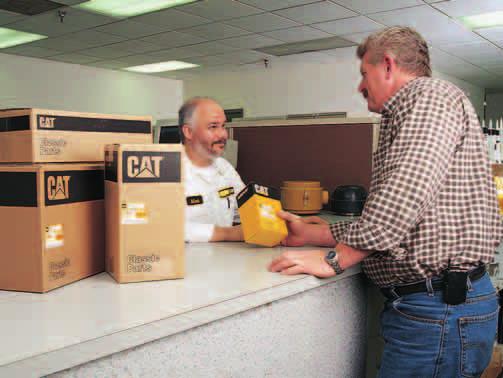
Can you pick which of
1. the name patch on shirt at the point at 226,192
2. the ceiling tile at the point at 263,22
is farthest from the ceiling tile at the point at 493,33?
the name patch on shirt at the point at 226,192

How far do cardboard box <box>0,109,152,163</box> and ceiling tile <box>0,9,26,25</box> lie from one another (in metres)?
4.63

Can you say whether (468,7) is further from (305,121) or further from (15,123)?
(15,123)

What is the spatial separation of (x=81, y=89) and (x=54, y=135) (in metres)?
7.80

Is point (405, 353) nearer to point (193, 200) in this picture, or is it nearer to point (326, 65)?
point (193, 200)

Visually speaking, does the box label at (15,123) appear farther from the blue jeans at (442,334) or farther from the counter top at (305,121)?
the counter top at (305,121)

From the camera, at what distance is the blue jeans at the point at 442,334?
120 cm

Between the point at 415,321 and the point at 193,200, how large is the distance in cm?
102

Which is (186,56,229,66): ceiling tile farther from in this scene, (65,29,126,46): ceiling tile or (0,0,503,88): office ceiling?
(65,29,126,46): ceiling tile

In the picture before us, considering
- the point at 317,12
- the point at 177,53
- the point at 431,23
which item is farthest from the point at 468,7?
the point at 177,53

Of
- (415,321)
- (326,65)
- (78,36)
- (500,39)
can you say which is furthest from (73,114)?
(326,65)

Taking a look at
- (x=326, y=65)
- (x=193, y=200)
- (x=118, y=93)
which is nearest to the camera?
(x=193, y=200)

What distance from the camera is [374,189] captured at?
1228mm

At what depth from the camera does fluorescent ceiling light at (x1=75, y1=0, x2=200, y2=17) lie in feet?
15.9

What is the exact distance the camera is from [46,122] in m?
1.17
